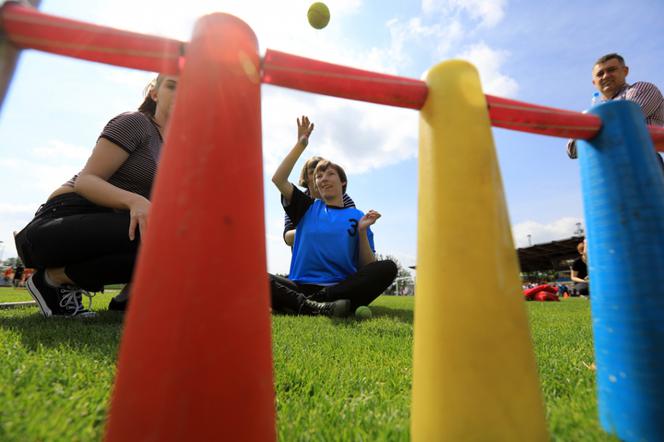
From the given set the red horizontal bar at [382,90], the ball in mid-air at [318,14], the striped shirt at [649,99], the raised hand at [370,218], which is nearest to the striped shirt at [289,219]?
the raised hand at [370,218]

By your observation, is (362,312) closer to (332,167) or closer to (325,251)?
(325,251)

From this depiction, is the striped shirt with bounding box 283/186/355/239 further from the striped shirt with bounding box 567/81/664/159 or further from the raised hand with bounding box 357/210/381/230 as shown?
the striped shirt with bounding box 567/81/664/159

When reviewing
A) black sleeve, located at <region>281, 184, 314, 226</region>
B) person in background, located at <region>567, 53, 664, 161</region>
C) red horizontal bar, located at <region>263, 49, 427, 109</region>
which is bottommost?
red horizontal bar, located at <region>263, 49, 427, 109</region>

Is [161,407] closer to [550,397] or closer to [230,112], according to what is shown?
[230,112]

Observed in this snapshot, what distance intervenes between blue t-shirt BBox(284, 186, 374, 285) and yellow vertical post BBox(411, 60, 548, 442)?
8.99 feet

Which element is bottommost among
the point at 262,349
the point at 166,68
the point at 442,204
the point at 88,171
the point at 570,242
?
the point at 262,349

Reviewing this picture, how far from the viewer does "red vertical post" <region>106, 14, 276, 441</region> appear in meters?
0.44

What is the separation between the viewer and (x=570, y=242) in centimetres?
2016

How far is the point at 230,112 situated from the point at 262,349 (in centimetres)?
35

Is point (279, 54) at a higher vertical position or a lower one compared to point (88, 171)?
lower

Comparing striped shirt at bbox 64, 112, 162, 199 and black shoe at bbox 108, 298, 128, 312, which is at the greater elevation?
striped shirt at bbox 64, 112, 162, 199

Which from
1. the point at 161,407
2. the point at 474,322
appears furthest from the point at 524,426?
the point at 161,407

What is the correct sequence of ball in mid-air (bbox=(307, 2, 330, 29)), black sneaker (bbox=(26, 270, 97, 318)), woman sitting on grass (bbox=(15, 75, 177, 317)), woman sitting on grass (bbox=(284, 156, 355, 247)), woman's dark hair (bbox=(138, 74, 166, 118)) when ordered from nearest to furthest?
1. woman sitting on grass (bbox=(15, 75, 177, 317))
2. black sneaker (bbox=(26, 270, 97, 318))
3. woman's dark hair (bbox=(138, 74, 166, 118))
4. ball in mid-air (bbox=(307, 2, 330, 29))
5. woman sitting on grass (bbox=(284, 156, 355, 247))

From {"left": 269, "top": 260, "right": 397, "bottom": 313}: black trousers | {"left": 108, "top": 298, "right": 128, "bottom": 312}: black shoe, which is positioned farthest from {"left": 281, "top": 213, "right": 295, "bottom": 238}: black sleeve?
{"left": 108, "top": 298, "right": 128, "bottom": 312}: black shoe
